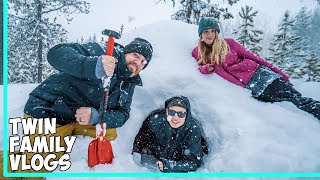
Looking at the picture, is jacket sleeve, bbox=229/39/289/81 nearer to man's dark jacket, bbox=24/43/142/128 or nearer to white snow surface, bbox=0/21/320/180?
white snow surface, bbox=0/21/320/180

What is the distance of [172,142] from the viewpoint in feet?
5.74

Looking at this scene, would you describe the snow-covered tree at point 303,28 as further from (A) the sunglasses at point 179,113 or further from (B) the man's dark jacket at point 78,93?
(B) the man's dark jacket at point 78,93

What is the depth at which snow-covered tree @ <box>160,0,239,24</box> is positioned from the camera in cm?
197

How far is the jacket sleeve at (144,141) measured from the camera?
1806 millimetres

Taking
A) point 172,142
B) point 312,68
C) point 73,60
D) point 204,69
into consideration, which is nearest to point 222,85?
point 204,69

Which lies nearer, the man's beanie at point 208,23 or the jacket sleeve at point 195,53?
the man's beanie at point 208,23

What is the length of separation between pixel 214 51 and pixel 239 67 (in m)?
0.17

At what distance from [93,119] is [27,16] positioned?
1348 millimetres

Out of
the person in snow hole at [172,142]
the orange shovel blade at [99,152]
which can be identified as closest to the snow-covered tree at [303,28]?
the person in snow hole at [172,142]

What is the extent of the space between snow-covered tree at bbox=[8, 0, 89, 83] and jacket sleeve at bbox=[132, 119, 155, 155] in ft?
2.28

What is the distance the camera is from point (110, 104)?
66.2 inches

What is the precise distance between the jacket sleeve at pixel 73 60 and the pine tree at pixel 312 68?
3.98ft

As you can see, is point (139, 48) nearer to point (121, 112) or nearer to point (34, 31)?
point (121, 112)

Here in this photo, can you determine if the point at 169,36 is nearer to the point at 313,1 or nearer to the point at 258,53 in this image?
the point at 258,53
